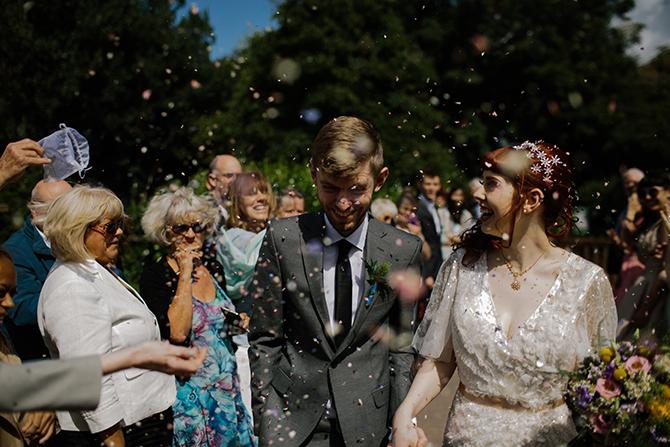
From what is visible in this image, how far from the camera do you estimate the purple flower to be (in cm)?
278

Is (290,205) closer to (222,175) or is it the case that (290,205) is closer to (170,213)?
(222,175)

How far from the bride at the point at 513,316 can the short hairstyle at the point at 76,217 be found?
1.55 m

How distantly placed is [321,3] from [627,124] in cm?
1214

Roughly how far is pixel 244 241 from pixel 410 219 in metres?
2.80

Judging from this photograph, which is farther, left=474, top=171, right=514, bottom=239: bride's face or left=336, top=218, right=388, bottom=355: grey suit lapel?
left=336, top=218, right=388, bottom=355: grey suit lapel

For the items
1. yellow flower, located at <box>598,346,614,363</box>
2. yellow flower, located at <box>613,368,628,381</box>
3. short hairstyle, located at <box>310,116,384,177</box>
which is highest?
short hairstyle, located at <box>310,116,384,177</box>

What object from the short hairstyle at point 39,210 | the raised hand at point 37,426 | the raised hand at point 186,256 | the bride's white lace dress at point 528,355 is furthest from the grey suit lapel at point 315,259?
the short hairstyle at point 39,210

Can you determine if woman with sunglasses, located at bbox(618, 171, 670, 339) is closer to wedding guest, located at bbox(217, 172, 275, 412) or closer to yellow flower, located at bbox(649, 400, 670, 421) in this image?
wedding guest, located at bbox(217, 172, 275, 412)

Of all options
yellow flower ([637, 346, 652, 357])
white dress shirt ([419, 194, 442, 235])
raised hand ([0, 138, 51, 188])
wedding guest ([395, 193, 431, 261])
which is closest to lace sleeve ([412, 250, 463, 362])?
yellow flower ([637, 346, 652, 357])

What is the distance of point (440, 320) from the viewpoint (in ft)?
11.1

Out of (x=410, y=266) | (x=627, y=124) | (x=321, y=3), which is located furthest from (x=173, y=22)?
(x=410, y=266)

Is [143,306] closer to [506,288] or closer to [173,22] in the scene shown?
[506,288]

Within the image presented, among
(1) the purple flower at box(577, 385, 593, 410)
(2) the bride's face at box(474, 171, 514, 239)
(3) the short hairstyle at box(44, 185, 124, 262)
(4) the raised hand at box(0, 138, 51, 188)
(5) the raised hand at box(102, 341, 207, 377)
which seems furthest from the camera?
(4) the raised hand at box(0, 138, 51, 188)

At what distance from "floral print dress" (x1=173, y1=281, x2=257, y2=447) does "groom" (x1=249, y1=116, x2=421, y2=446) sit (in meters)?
1.25
